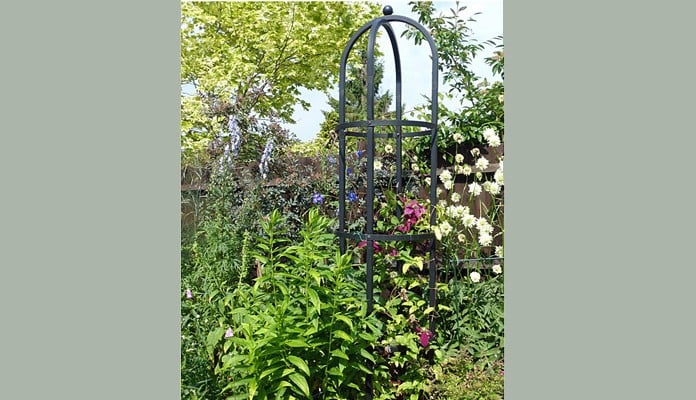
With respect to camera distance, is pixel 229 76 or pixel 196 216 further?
pixel 229 76

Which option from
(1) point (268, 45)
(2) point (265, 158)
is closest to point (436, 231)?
(2) point (265, 158)

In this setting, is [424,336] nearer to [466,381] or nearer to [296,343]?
[466,381]

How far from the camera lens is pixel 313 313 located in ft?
9.68

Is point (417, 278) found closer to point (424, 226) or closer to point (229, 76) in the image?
point (424, 226)

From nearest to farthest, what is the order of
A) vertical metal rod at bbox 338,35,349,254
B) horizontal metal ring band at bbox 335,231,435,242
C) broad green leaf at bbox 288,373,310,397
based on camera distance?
broad green leaf at bbox 288,373,310,397, horizontal metal ring band at bbox 335,231,435,242, vertical metal rod at bbox 338,35,349,254

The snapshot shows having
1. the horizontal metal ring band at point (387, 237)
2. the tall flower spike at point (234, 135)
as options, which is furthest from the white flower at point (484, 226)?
the tall flower spike at point (234, 135)

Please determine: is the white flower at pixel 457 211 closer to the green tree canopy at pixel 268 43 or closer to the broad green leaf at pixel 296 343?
the broad green leaf at pixel 296 343

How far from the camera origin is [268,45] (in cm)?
627

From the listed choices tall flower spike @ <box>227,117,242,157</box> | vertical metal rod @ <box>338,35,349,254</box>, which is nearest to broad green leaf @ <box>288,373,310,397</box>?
vertical metal rod @ <box>338,35,349,254</box>

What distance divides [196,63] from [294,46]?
1084 mm

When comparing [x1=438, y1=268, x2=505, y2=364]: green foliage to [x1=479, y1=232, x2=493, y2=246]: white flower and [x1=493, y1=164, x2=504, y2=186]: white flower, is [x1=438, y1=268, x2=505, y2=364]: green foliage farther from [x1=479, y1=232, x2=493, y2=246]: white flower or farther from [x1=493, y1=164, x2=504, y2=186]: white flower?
[x1=493, y1=164, x2=504, y2=186]: white flower

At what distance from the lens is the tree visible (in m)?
6.14

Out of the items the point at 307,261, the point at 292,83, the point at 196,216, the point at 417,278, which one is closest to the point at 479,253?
the point at 417,278

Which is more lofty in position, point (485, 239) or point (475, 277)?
point (485, 239)
